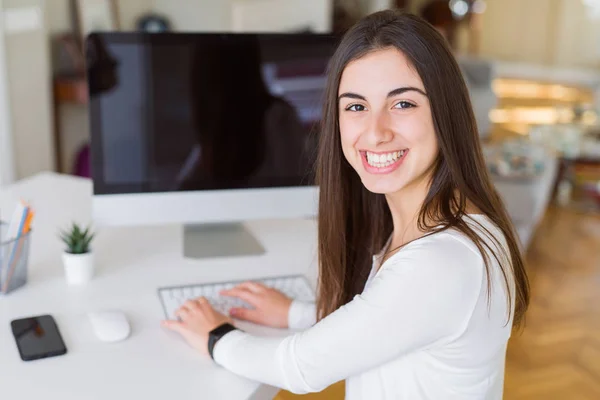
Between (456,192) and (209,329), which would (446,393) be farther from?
(209,329)

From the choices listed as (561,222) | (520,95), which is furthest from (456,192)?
(520,95)

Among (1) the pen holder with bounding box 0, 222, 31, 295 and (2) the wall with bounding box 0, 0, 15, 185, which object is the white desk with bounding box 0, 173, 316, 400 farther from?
(2) the wall with bounding box 0, 0, 15, 185

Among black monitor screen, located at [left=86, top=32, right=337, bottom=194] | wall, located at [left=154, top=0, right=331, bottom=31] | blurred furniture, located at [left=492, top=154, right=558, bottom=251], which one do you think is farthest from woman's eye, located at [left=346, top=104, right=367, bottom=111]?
wall, located at [left=154, top=0, right=331, bottom=31]

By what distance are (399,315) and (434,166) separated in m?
0.24

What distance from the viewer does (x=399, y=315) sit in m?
0.92

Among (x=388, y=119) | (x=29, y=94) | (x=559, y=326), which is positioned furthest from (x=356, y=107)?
(x=29, y=94)

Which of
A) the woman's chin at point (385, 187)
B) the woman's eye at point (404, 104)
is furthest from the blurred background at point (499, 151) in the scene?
the woman's eye at point (404, 104)

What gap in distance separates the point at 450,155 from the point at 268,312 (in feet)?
1.52

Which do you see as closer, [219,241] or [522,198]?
[219,241]

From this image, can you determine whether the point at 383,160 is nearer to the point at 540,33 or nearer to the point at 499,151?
the point at 499,151

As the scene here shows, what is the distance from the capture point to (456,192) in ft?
3.45

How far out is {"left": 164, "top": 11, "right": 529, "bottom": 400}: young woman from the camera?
93 cm

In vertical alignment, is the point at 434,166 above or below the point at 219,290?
above

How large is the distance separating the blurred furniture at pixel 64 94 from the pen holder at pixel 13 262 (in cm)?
220
